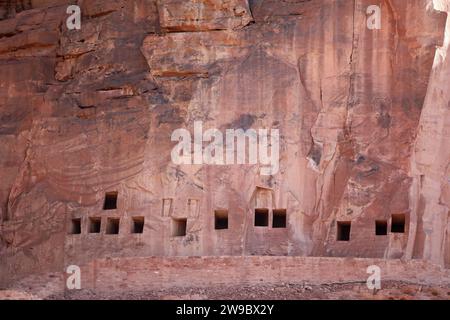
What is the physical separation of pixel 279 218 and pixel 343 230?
6.06ft

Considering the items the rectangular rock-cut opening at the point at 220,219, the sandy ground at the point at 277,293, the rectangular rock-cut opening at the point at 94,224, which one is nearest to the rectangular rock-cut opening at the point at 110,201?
the rectangular rock-cut opening at the point at 94,224

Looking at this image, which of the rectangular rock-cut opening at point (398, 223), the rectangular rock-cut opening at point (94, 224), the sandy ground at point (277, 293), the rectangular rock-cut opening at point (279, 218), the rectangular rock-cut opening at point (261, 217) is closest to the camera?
the sandy ground at point (277, 293)

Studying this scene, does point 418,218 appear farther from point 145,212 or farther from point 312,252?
point 145,212

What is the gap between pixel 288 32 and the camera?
3762 centimetres

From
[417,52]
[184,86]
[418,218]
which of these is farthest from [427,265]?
[184,86]

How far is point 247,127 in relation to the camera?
37.2 metres

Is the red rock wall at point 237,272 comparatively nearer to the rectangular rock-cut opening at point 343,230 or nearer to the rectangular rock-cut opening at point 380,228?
the rectangular rock-cut opening at point 343,230

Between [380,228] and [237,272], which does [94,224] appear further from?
[380,228]

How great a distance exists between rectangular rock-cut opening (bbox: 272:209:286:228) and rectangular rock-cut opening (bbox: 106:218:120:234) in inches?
180

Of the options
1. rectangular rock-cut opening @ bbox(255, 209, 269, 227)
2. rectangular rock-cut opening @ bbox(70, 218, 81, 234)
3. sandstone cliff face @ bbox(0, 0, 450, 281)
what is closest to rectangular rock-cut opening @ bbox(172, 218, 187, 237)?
sandstone cliff face @ bbox(0, 0, 450, 281)

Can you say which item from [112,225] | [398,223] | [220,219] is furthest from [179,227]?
[398,223]

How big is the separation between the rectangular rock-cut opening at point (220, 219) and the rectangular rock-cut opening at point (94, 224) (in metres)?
3.49

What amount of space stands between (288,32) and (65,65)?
736 centimetres

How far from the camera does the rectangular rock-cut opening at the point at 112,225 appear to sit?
3772 centimetres
